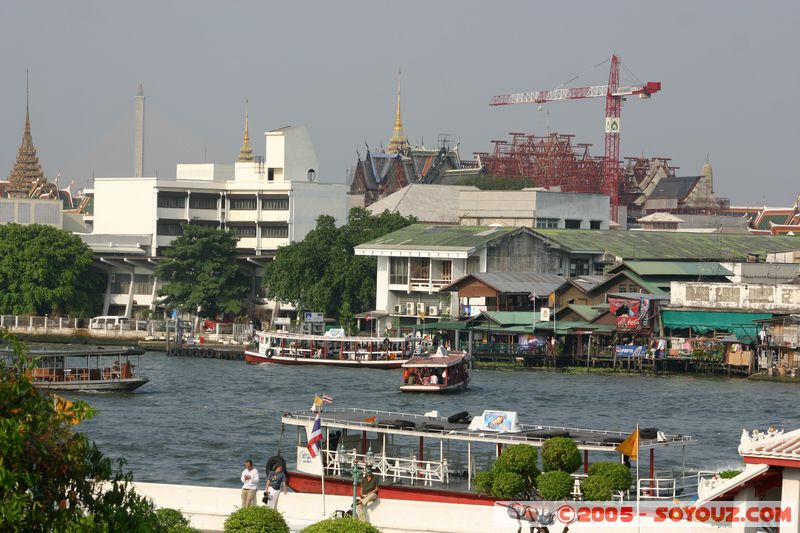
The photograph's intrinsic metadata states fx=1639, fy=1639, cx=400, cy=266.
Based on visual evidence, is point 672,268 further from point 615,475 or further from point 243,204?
point 615,475

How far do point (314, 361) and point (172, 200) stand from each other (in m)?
27.8

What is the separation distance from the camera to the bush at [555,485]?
26.1 meters

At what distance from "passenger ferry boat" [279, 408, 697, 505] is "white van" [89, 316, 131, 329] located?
190 feet

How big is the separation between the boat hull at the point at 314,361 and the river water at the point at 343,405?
28.7 inches

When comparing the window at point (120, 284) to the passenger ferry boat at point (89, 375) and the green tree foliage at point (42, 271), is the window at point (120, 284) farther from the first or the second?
the passenger ferry boat at point (89, 375)

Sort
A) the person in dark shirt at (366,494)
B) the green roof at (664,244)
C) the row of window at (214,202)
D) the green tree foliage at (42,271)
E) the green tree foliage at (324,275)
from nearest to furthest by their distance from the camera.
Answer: the person in dark shirt at (366,494) → the green roof at (664,244) → the green tree foliage at (324,275) → the green tree foliage at (42,271) → the row of window at (214,202)

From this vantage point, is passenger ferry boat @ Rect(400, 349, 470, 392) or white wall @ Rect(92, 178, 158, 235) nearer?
passenger ferry boat @ Rect(400, 349, 470, 392)

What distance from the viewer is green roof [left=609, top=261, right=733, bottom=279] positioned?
260 feet

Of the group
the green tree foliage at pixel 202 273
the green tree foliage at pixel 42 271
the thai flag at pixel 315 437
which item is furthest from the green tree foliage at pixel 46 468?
the green tree foliage at pixel 42 271

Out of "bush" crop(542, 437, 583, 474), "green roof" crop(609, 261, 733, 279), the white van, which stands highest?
"green roof" crop(609, 261, 733, 279)

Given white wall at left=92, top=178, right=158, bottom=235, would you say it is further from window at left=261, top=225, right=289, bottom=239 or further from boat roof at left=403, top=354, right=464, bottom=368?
boat roof at left=403, top=354, right=464, bottom=368

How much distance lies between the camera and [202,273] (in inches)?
3573

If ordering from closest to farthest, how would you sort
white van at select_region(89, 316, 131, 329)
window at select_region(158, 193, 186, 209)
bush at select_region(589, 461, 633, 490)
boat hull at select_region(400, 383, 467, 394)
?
bush at select_region(589, 461, 633, 490) → boat hull at select_region(400, 383, 467, 394) → white van at select_region(89, 316, 131, 329) → window at select_region(158, 193, 186, 209)

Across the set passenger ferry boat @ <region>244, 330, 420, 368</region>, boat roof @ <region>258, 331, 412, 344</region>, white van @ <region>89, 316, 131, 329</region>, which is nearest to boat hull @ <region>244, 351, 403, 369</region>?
passenger ferry boat @ <region>244, 330, 420, 368</region>
